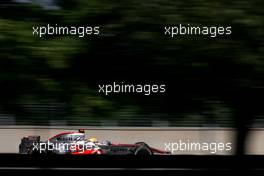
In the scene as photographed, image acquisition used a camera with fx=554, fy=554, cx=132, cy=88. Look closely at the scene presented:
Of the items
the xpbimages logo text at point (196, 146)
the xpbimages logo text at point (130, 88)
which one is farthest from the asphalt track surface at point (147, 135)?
the xpbimages logo text at point (130, 88)

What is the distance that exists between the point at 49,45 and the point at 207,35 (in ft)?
3.95

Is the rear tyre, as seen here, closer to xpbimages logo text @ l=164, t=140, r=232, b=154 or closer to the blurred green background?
xpbimages logo text @ l=164, t=140, r=232, b=154

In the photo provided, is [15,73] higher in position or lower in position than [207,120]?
higher

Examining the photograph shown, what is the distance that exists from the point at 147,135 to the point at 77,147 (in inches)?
27.0

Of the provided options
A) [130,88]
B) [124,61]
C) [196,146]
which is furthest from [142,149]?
[124,61]

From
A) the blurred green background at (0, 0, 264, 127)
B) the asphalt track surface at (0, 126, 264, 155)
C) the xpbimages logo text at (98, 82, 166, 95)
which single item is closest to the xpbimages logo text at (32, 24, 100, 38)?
the blurred green background at (0, 0, 264, 127)

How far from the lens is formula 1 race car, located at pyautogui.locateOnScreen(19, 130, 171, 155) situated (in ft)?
16.2

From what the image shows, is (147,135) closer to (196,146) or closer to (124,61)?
(196,146)

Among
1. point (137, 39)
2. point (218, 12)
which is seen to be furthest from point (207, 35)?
point (137, 39)

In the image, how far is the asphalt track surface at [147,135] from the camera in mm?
4699

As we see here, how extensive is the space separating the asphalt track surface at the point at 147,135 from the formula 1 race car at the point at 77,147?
2.8 inches

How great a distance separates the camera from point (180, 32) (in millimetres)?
4238

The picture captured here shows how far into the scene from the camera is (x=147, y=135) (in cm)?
520
